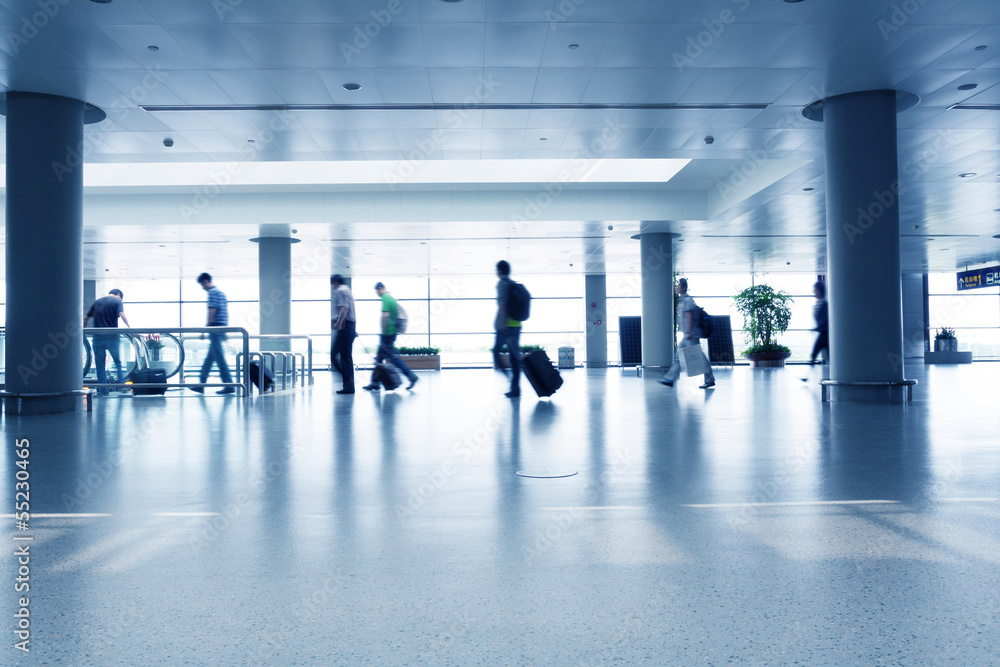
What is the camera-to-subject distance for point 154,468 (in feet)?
14.9

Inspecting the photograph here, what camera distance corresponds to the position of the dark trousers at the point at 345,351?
11.9 meters

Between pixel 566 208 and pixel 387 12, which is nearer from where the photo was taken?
pixel 387 12

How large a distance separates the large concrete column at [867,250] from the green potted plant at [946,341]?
2726cm

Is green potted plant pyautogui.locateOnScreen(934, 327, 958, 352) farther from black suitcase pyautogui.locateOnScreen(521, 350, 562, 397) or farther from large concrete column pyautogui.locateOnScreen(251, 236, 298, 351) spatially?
black suitcase pyautogui.locateOnScreen(521, 350, 562, 397)

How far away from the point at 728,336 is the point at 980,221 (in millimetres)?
8292

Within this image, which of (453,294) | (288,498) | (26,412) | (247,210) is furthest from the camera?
(453,294)

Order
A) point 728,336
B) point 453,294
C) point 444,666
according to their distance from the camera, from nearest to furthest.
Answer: point 444,666 → point 728,336 → point 453,294

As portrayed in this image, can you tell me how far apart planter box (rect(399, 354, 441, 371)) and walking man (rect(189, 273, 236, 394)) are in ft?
47.7

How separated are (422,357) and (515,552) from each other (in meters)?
24.7

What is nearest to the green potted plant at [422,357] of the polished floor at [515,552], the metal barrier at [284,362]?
the metal barrier at [284,362]

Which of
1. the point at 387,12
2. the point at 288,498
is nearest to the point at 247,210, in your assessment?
the point at 387,12

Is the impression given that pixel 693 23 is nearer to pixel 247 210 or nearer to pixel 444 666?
pixel 444 666

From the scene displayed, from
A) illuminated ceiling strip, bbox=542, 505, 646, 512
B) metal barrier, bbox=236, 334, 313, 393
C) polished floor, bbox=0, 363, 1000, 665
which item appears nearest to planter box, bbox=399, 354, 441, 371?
metal barrier, bbox=236, 334, 313, 393

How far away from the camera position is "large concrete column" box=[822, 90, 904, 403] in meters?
9.34
